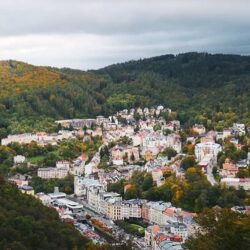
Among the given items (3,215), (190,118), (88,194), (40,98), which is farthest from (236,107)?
(3,215)

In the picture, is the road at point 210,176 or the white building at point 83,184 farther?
the white building at point 83,184

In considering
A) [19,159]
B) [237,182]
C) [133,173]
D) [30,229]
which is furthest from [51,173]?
[30,229]

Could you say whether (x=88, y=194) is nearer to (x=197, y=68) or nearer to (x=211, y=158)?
(x=211, y=158)

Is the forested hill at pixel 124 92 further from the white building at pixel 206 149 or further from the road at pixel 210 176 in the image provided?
the road at pixel 210 176

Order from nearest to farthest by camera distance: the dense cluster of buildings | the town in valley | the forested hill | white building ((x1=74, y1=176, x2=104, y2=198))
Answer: the dense cluster of buildings, the town in valley, white building ((x1=74, y1=176, x2=104, y2=198)), the forested hill

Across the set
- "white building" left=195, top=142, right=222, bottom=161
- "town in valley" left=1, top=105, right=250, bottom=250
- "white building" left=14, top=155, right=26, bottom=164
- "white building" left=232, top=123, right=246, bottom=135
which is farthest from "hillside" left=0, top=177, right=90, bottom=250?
"white building" left=232, top=123, right=246, bottom=135

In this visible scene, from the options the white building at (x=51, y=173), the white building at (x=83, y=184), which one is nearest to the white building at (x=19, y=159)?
the white building at (x=51, y=173)

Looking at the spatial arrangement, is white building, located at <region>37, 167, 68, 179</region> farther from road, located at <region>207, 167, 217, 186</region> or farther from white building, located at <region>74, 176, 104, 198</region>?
road, located at <region>207, 167, 217, 186</region>

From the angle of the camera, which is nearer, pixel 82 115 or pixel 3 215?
Answer: pixel 3 215

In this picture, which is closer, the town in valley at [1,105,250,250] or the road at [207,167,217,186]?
the town in valley at [1,105,250,250]
